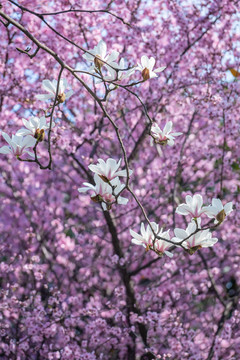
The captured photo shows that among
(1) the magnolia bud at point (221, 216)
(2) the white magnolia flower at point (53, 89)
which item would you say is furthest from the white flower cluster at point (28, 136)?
(1) the magnolia bud at point (221, 216)

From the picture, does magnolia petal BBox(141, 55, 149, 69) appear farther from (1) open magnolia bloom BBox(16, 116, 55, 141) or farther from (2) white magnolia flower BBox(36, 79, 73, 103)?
(1) open magnolia bloom BBox(16, 116, 55, 141)

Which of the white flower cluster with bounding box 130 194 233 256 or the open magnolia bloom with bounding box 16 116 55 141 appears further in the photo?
the open magnolia bloom with bounding box 16 116 55 141

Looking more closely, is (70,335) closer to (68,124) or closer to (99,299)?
(99,299)

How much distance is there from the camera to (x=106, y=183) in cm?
180

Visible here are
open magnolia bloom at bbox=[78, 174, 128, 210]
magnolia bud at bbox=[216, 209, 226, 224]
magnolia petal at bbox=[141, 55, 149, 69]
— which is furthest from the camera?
magnolia petal at bbox=[141, 55, 149, 69]

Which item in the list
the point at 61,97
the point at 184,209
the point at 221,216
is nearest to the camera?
the point at 221,216

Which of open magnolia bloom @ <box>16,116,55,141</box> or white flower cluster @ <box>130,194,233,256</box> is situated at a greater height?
open magnolia bloom @ <box>16,116,55,141</box>

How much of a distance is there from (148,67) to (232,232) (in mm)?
4537

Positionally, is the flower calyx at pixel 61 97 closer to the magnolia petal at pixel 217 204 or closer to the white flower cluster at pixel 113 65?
the white flower cluster at pixel 113 65

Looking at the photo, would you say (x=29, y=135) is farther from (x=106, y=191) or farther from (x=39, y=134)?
(x=106, y=191)

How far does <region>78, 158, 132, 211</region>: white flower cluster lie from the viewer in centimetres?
172

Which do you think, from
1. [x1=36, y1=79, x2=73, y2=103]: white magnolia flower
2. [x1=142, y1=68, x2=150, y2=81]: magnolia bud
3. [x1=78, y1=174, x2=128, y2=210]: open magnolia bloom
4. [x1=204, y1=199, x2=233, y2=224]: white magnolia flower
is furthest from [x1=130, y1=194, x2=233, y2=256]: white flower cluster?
[x1=36, y1=79, x2=73, y2=103]: white magnolia flower

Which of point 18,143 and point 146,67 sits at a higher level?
point 146,67

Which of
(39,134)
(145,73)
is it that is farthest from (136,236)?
(145,73)
